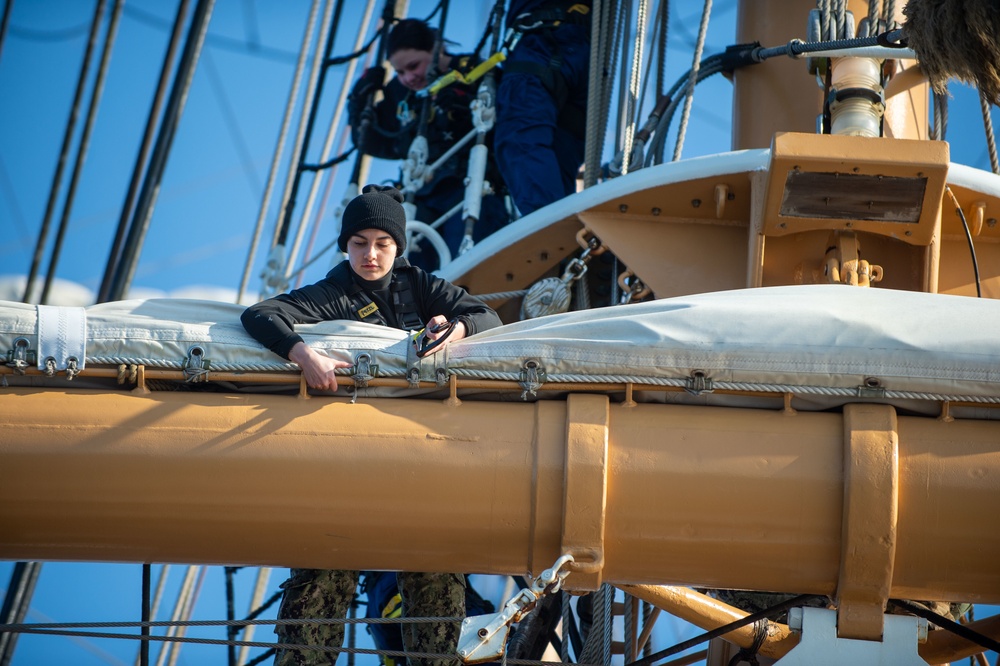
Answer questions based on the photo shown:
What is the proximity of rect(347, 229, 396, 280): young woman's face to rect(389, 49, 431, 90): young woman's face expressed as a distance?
3467mm

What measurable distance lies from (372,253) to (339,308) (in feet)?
0.56

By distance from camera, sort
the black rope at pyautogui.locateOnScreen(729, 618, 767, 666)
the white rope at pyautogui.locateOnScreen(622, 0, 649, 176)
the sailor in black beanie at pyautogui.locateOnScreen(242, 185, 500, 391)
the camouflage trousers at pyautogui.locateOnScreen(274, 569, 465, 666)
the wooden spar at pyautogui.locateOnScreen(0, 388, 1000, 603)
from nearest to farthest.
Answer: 1. the wooden spar at pyautogui.locateOnScreen(0, 388, 1000, 603)
2. the camouflage trousers at pyautogui.locateOnScreen(274, 569, 465, 666)
3. the sailor in black beanie at pyautogui.locateOnScreen(242, 185, 500, 391)
4. the black rope at pyautogui.locateOnScreen(729, 618, 767, 666)
5. the white rope at pyautogui.locateOnScreen(622, 0, 649, 176)

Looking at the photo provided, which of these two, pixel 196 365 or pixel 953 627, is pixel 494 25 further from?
pixel 953 627

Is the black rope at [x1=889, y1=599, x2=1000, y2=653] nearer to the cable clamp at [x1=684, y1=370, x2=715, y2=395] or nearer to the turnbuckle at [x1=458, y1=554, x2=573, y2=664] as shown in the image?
the cable clamp at [x1=684, y1=370, x2=715, y2=395]

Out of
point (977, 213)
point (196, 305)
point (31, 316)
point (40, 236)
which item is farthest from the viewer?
point (40, 236)

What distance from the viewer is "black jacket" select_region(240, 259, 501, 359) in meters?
3.11

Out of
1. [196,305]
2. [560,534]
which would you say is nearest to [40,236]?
[196,305]

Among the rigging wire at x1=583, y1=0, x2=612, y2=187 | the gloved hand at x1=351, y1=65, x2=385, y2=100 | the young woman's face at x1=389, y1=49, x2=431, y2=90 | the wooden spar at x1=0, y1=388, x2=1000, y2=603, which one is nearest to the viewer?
the wooden spar at x1=0, y1=388, x2=1000, y2=603

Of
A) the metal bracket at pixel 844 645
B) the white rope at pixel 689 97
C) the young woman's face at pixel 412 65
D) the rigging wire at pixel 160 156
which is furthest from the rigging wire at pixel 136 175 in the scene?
the metal bracket at pixel 844 645

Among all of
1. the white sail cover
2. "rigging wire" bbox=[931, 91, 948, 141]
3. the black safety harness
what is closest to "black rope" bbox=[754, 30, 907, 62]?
"rigging wire" bbox=[931, 91, 948, 141]

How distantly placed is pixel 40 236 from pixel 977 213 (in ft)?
12.2

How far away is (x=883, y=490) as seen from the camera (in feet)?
9.43

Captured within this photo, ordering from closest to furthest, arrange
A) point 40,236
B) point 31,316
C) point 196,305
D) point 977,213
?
1. point 31,316
2. point 196,305
3. point 977,213
4. point 40,236

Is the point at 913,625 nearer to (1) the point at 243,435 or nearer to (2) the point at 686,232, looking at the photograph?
(1) the point at 243,435
